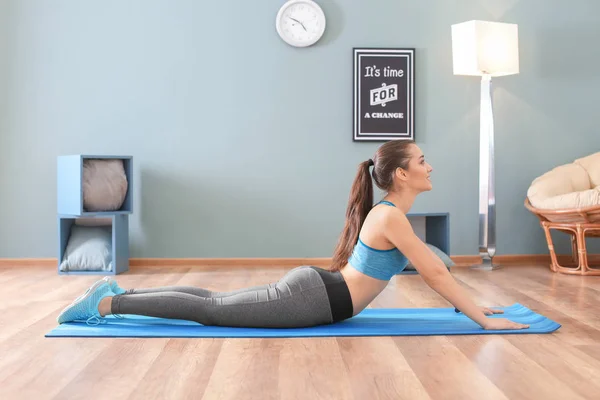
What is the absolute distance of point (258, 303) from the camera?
2607 mm

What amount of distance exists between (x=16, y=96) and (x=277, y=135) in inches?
72.0

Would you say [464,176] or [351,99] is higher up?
[351,99]

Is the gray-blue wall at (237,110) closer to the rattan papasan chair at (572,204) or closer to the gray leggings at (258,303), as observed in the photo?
the rattan papasan chair at (572,204)

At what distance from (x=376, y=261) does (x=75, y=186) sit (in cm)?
265

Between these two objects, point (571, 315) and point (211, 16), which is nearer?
point (571, 315)

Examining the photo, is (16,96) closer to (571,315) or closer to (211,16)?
(211,16)

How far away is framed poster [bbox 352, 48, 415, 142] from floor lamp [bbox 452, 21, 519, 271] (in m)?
0.38

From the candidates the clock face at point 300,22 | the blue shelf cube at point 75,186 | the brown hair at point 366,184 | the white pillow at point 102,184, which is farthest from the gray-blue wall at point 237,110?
the brown hair at point 366,184

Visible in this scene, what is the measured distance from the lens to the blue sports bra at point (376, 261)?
2.63 m

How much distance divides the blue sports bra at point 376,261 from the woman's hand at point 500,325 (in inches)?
15.3

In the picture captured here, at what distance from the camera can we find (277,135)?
511cm

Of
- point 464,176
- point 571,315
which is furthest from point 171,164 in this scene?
point 571,315

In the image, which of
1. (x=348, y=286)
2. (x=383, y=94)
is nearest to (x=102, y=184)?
(x=383, y=94)

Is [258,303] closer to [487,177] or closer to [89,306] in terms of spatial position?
[89,306]
